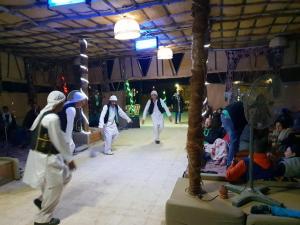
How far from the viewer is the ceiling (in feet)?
23.1

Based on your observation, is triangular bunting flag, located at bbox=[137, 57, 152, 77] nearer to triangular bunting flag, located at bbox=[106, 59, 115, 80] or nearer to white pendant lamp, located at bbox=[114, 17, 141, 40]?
triangular bunting flag, located at bbox=[106, 59, 115, 80]

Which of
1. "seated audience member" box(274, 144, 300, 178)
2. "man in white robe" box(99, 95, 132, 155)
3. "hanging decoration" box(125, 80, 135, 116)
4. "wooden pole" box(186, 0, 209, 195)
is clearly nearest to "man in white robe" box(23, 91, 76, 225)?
"wooden pole" box(186, 0, 209, 195)

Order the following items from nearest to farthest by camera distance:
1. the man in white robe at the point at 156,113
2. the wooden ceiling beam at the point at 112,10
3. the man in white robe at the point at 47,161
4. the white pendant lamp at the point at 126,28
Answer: the man in white robe at the point at 47,161 → the wooden ceiling beam at the point at 112,10 → the white pendant lamp at the point at 126,28 → the man in white robe at the point at 156,113

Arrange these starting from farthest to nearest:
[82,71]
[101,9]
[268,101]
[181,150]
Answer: [82,71] < [181,150] < [101,9] < [268,101]

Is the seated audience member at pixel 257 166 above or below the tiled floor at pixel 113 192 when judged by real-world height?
above

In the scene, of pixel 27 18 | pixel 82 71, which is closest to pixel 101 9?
pixel 27 18

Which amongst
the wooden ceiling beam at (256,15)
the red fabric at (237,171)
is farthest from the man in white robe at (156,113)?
the red fabric at (237,171)

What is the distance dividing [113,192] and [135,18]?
5222 millimetres

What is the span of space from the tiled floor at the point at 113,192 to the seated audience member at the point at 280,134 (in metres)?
2.30

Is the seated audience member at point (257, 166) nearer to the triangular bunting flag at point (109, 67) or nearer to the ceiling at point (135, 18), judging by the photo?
the ceiling at point (135, 18)

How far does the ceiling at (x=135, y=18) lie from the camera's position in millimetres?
7039

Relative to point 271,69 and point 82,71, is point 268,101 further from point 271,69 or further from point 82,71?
point 271,69

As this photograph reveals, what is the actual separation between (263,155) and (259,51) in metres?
10.1

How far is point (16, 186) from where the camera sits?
19.3 ft
